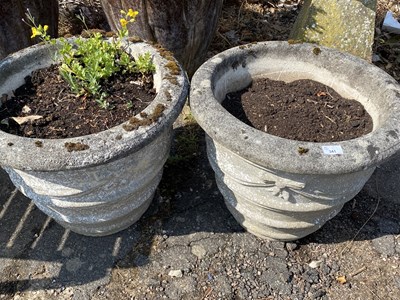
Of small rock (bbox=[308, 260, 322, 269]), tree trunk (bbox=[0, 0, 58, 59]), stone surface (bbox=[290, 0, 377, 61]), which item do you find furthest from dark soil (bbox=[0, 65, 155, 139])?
stone surface (bbox=[290, 0, 377, 61])

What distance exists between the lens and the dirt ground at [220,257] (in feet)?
6.99

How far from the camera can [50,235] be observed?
7.70 feet

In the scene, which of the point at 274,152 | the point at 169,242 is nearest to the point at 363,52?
the point at 274,152

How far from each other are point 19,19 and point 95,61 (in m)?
0.96

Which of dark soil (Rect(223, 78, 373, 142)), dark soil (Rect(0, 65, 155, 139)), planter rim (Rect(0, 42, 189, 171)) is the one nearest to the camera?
planter rim (Rect(0, 42, 189, 171))

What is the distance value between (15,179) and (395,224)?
7.19ft

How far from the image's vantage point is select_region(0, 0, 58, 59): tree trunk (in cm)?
256

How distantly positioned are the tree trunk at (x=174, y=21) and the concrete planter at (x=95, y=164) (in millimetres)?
392

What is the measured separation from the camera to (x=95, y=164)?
164 cm

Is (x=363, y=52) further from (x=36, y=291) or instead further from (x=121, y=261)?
(x=36, y=291)

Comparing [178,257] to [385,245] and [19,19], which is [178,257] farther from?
[19,19]

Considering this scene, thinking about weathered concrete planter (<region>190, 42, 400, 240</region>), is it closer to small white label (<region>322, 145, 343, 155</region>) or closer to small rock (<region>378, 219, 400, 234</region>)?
small white label (<region>322, 145, 343, 155</region>)

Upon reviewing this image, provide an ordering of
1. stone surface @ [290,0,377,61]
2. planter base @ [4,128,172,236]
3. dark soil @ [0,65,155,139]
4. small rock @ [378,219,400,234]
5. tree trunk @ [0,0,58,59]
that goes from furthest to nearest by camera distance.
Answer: stone surface @ [290,0,377,61], tree trunk @ [0,0,58,59], small rock @ [378,219,400,234], dark soil @ [0,65,155,139], planter base @ [4,128,172,236]

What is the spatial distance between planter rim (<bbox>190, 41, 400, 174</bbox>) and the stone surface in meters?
0.79
